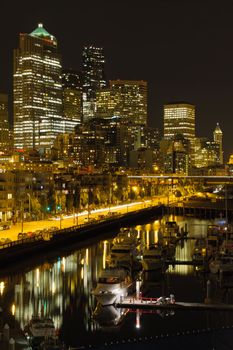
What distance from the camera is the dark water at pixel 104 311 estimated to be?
19.0 metres

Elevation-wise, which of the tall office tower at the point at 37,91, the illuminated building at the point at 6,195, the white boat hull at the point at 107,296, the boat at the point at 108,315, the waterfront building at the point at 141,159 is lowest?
the boat at the point at 108,315

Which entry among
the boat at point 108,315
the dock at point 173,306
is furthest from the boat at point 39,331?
the dock at point 173,306

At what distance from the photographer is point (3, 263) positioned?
30.7 metres

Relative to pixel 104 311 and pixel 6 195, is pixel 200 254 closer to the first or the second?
pixel 104 311

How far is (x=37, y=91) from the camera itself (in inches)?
6442

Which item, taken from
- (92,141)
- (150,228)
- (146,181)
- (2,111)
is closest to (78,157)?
(92,141)

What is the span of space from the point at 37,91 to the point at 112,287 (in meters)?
145

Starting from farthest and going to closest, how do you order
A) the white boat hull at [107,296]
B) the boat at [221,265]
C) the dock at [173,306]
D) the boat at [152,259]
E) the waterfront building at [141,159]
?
the waterfront building at [141,159] → the boat at [152,259] → the boat at [221,265] → the white boat hull at [107,296] → the dock at [173,306]

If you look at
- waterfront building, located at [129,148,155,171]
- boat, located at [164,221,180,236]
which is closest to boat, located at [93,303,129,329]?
boat, located at [164,221,180,236]

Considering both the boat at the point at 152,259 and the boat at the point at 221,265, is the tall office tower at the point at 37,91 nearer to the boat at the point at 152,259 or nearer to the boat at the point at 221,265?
the boat at the point at 152,259

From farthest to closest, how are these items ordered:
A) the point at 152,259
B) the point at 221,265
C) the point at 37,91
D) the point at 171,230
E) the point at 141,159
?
the point at 37,91 < the point at 141,159 < the point at 171,230 < the point at 152,259 < the point at 221,265

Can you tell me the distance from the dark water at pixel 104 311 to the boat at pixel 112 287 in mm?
387

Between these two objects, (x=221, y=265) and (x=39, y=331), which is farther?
(x=221, y=265)

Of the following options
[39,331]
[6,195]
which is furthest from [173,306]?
[6,195]
